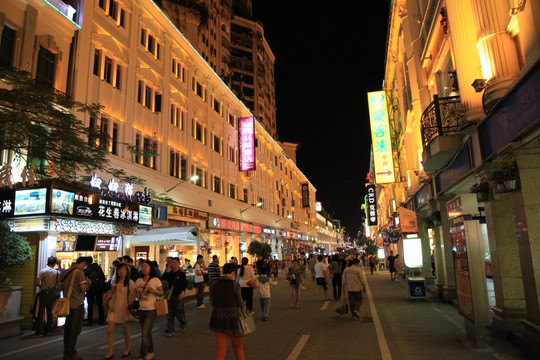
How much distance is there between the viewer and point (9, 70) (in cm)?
765

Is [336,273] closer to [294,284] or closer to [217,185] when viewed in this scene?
[294,284]

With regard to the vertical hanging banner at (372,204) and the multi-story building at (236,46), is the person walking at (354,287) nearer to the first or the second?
the multi-story building at (236,46)

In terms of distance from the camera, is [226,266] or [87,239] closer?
[226,266]

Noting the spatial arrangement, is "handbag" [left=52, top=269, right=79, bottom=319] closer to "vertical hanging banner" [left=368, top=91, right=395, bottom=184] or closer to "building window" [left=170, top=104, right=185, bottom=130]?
"building window" [left=170, top=104, right=185, bottom=130]

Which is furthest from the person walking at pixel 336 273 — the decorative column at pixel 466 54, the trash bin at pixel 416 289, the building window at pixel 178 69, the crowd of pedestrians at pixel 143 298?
the building window at pixel 178 69

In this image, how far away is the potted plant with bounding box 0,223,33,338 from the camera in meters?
9.42

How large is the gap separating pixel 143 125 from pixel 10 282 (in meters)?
12.5

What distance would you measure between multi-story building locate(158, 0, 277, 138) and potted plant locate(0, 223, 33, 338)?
110ft

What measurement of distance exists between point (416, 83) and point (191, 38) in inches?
1204

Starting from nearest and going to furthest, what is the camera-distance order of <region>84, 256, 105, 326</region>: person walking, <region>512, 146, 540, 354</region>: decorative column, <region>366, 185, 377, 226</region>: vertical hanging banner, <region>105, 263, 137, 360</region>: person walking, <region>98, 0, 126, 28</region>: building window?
1. <region>512, 146, 540, 354</region>: decorative column
2. <region>105, 263, 137, 360</region>: person walking
3. <region>84, 256, 105, 326</region>: person walking
4. <region>98, 0, 126, 28</region>: building window
5. <region>366, 185, 377, 226</region>: vertical hanging banner

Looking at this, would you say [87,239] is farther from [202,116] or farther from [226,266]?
[202,116]

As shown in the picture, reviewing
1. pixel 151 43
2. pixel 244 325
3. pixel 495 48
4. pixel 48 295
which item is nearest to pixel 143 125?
pixel 151 43

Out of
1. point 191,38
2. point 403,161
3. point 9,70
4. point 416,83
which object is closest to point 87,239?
point 9,70

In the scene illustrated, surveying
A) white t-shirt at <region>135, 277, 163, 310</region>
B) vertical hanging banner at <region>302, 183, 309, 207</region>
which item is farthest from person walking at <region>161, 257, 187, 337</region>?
vertical hanging banner at <region>302, 183, 309, 207</region>
